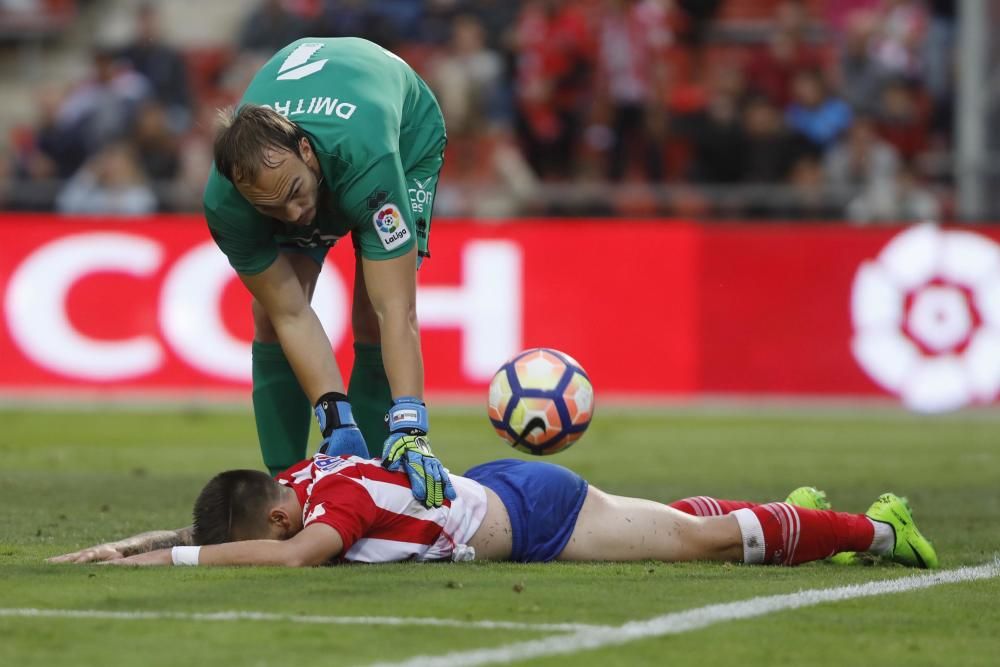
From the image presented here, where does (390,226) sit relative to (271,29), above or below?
below

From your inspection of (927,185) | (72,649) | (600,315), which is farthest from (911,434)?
(72,649)

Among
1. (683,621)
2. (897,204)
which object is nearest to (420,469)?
(683,621)

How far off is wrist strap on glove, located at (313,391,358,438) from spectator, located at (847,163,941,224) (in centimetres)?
1025

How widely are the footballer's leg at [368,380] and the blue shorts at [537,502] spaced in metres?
1.32

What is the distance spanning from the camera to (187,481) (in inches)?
382

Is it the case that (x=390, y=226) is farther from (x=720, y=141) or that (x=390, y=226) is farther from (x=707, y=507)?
(x=720, y=141)

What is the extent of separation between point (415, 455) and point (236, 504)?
25.4 inches

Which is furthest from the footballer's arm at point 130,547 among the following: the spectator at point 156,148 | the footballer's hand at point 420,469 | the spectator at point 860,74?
the spectator at point 860,74

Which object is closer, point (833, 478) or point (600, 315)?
point (833, 478)

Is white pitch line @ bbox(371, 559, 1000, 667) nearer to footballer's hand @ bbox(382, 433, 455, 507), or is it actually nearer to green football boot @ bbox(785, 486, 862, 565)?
green football boot @ bbox(785, 486, 862, 565)

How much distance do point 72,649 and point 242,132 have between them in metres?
2.31

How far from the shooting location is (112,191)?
16.5 meters

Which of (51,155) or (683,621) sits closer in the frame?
(683,621)

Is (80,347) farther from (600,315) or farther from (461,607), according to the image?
(461,607)
